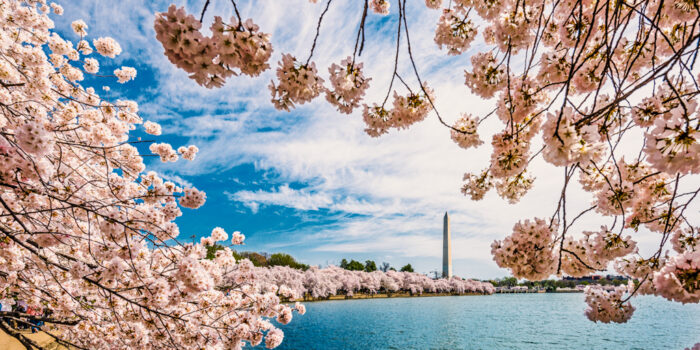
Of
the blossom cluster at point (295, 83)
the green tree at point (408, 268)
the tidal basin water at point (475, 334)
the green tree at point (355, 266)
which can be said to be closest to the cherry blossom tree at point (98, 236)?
the blossom cluster at point (295, 83)

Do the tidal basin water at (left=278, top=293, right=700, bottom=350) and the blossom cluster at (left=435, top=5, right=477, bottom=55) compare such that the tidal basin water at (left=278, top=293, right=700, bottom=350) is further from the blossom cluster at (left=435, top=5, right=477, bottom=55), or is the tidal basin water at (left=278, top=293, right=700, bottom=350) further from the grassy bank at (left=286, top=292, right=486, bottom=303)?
the grassy bank at (left=286, top=292, right=486, bottom=303)

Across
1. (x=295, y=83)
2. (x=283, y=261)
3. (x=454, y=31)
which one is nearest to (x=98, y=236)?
(x=295, y=83)

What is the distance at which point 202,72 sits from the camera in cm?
142

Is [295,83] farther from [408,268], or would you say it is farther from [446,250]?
[408,268]

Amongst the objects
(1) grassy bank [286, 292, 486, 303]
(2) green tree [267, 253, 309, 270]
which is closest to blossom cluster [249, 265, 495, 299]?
(1) grassy bank [286, 292, 486, 303]

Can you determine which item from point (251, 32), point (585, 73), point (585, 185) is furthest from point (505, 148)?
point (251, 32)

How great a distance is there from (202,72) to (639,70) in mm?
3993

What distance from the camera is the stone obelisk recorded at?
65.9m

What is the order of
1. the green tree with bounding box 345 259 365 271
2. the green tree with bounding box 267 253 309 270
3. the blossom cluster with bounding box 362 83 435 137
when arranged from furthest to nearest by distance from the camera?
the green tree with bounding box 345 259 365 271
the green tree with bounding box 267 253 309 270
the blossom cluster with bounding box 362 83 435 137

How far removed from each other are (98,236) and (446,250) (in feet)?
229

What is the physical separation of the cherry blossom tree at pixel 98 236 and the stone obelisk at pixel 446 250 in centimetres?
6443

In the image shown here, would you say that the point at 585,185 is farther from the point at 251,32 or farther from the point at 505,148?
the point at 251,32

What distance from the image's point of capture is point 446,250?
67.9m

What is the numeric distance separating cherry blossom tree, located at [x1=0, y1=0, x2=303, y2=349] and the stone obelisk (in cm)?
6443
